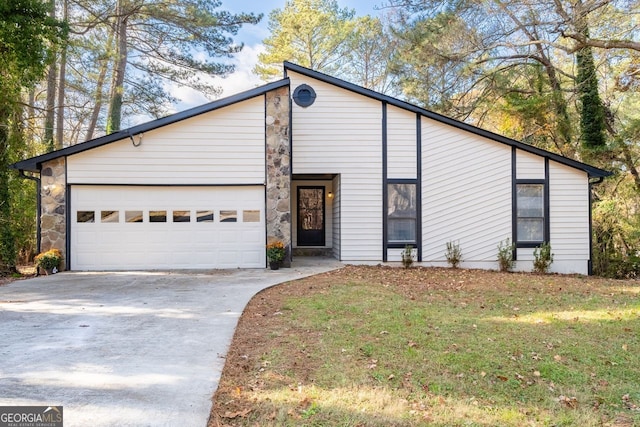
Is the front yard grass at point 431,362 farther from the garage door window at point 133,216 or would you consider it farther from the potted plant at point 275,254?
the garage door window at point 133,216

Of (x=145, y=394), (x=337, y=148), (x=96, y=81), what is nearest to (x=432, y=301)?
(x=145, y=394)

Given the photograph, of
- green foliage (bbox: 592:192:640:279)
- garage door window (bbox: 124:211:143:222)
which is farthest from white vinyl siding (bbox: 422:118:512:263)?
garage door window (bbox: 124:211:143:222)

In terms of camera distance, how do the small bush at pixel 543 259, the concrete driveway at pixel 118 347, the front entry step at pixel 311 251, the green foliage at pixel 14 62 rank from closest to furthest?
the concrete driveway at pixel 118 347 < the green foliage at pixel 14 62 < the small bush at pixel 543 259 < the front entry step at pixel 311 251

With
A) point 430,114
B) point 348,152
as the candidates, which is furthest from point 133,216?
point 430,114

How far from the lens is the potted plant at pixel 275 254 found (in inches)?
368

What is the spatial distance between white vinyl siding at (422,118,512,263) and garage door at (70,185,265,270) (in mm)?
4565

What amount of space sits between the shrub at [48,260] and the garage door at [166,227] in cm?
47

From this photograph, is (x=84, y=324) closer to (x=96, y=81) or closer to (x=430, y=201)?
(x=430, y=201)

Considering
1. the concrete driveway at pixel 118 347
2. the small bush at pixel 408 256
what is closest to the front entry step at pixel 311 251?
the small bush at pixel 408 256

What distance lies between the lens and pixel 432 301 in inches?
249

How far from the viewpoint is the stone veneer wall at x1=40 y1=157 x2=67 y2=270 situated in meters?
9.26

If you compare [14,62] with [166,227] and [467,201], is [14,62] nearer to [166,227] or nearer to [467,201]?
[166,227]

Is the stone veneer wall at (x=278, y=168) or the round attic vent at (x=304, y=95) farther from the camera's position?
the round attic vent at (x=304, y=95)

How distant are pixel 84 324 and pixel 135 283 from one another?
3.04 m
